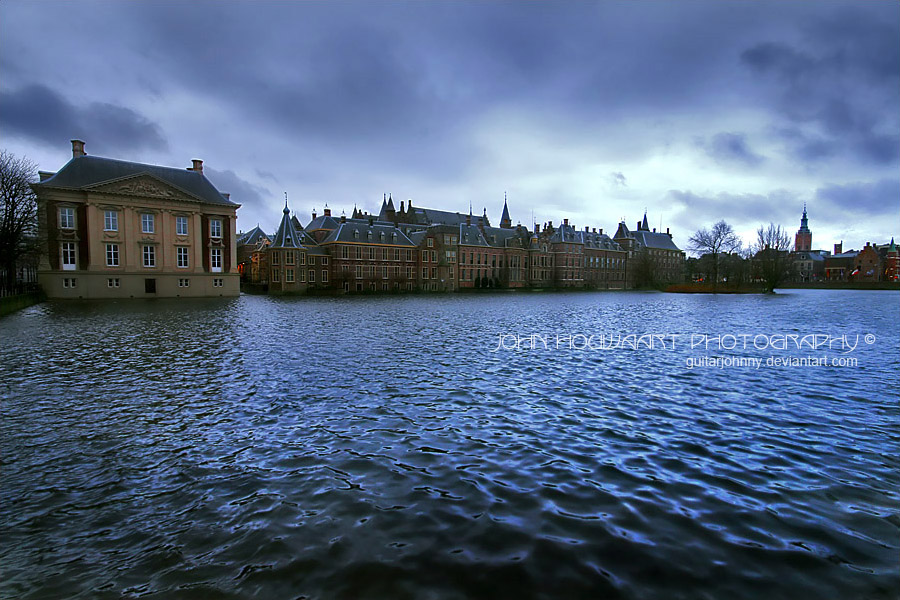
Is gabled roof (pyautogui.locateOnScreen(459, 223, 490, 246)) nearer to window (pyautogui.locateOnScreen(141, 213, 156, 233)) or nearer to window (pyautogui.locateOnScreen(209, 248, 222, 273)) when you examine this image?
window (pyautogui.locateOnScreen(209, 248, 222, 273))

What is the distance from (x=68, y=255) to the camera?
51.9 m

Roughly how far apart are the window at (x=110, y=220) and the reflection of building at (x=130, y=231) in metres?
0.09

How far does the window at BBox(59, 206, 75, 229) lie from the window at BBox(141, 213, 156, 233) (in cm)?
652

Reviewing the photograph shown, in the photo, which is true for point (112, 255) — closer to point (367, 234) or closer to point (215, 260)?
point (215, 260)

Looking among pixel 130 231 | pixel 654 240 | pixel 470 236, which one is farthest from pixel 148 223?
pixel 654 240

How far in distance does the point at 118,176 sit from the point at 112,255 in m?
9.45

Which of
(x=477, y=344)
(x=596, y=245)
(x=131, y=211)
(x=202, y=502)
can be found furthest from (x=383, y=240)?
(x=202, y=502)

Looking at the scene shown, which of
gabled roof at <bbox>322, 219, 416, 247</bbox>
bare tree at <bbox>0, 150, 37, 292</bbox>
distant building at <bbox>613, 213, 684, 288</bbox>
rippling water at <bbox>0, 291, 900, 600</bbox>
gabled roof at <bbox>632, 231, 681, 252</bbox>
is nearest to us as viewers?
rippling water at <bbox>0, 291, 900, 600</bbox>

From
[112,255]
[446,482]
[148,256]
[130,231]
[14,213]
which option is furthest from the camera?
[148,256]

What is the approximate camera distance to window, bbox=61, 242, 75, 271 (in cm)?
5153

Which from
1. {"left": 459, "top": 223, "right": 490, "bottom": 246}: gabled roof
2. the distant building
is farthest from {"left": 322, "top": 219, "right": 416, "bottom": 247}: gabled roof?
the distant building

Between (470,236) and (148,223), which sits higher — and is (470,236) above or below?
above

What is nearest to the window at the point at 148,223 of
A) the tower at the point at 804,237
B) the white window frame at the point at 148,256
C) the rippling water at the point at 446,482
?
the white window frame at the point at 148,256

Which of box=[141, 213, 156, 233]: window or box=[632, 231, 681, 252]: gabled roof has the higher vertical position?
box=[632, 231, 681, 252]: gabled roof
